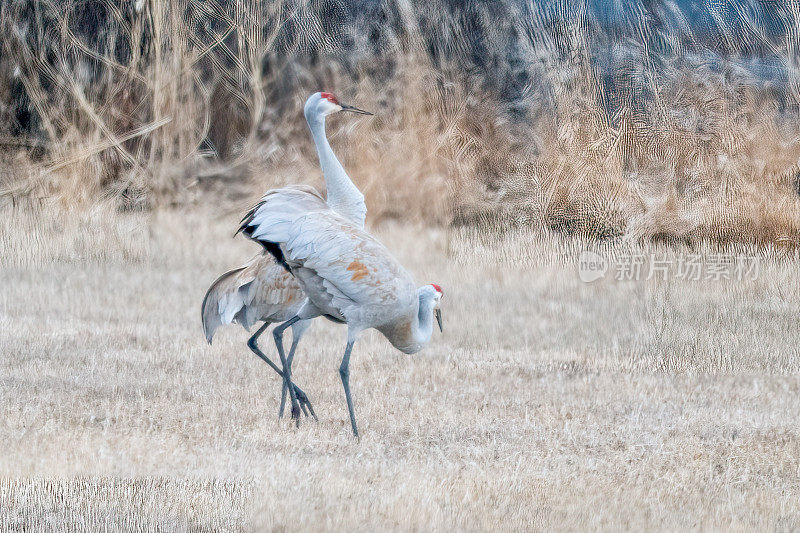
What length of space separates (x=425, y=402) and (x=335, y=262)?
4.77 ft

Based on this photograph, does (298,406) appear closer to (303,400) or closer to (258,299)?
(303,400)

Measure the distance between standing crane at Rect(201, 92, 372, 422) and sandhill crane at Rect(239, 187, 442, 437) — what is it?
0.42m

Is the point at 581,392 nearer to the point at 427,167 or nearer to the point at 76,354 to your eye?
the point at 76,354

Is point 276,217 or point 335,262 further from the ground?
point 276,217

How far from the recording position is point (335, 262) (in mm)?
5371

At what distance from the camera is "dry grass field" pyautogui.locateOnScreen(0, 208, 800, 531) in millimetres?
4508

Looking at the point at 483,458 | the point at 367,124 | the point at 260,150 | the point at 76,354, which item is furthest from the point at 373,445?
the point at 260,150

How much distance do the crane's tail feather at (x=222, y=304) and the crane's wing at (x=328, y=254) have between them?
0.80 meters

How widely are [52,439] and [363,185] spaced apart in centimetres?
712

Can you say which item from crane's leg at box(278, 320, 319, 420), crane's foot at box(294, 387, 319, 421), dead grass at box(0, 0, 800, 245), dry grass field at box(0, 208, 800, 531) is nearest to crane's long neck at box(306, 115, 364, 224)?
crane's leg at box(278, 320, 319, 420)

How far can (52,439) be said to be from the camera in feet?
17.6

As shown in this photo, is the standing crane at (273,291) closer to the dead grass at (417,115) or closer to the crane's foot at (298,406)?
the crane's foot at (298,406)

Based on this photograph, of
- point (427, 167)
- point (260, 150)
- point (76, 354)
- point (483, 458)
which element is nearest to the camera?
point (483, 458)

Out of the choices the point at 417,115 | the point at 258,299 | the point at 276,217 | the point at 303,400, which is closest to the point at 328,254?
the point at 276,217
